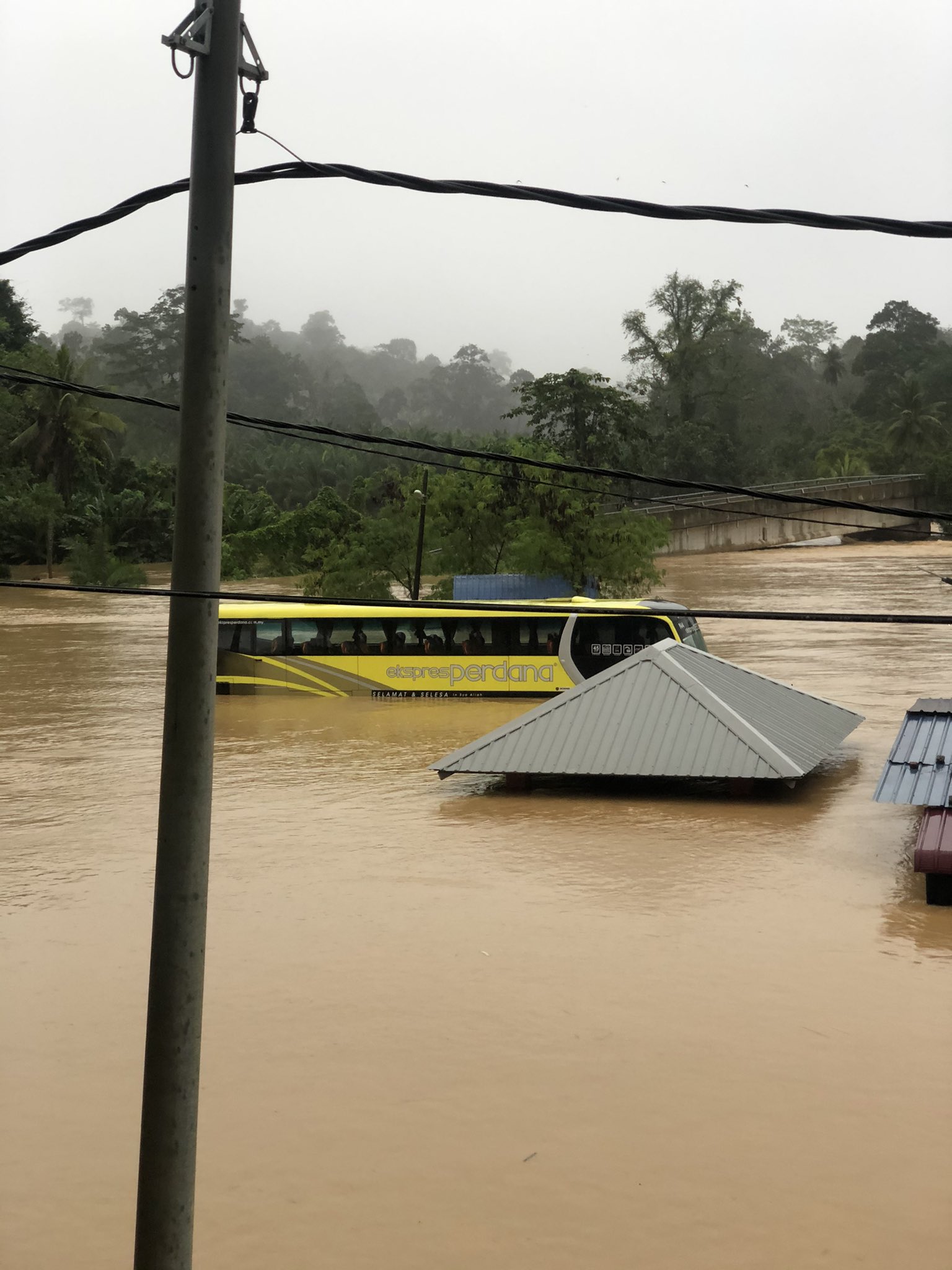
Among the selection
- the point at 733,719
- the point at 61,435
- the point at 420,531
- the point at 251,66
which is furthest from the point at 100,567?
the point at 251,66

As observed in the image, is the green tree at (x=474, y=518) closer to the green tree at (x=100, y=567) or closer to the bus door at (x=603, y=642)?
the bus door at (x=603, y=642)

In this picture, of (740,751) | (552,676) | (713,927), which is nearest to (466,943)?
(713,927)

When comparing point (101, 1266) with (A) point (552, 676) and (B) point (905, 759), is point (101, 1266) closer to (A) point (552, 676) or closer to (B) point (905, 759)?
(B) point (905, 759)

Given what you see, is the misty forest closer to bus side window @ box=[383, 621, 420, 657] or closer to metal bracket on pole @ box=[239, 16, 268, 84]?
bus side window @ box=[383, 621, 420, 657]

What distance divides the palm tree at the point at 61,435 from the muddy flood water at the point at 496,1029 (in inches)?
2238

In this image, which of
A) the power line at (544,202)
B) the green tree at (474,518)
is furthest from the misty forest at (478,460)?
the power line at (544,202)

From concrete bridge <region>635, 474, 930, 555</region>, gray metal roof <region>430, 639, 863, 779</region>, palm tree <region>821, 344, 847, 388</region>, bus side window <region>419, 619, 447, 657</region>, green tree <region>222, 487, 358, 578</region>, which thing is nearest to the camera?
gray metal roof <region>430, 639, 863, 779</region>

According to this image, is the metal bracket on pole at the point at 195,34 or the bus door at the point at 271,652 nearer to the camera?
the metal bracket on pole at the point at 195,34

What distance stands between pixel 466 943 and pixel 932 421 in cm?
7462

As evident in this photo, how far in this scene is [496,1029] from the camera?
43.2ft

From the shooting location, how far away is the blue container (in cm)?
5072

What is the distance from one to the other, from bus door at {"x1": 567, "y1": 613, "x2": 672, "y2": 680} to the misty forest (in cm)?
488

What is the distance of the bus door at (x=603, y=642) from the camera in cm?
3659

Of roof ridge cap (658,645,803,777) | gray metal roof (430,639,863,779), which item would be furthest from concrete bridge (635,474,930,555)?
roof ridge cap (658,645,803,777)
